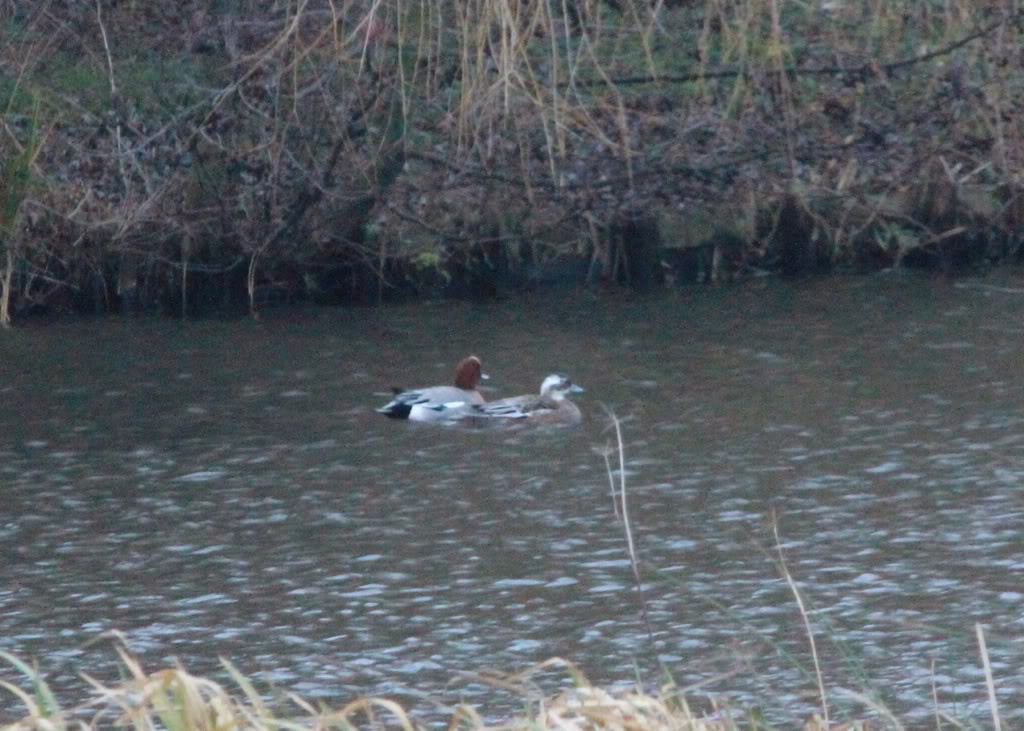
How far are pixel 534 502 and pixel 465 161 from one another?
7.26 metres

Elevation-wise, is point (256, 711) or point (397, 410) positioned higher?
point (256, 711)

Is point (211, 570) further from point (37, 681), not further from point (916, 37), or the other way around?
point (916, 37)

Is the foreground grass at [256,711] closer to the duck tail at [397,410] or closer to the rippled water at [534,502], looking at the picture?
the rippled water at [534,502]

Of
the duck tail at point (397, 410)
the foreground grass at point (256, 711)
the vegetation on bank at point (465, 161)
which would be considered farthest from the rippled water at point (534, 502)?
the vegetation on bank at point (465, 161)

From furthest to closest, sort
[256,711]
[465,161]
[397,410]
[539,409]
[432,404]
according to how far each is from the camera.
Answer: [465,161] → [397,410] → [432,404] → [539,409] → [256,711]

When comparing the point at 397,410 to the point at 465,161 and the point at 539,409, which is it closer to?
the point at 539,409

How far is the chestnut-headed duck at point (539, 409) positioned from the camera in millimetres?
12031

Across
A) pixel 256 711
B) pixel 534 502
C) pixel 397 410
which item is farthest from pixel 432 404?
pixel 256 711

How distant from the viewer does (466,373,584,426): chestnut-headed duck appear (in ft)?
39.5

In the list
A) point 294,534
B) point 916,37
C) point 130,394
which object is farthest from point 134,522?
point 916,37

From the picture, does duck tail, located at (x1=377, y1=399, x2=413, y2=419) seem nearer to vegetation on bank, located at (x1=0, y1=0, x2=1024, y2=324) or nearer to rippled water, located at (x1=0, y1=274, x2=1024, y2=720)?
rippled water, located at (x1=0, y1=274, x2=1024, y2=720)

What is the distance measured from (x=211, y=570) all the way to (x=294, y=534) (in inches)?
26.4

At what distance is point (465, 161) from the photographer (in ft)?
55.8

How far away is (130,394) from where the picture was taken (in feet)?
44.5
